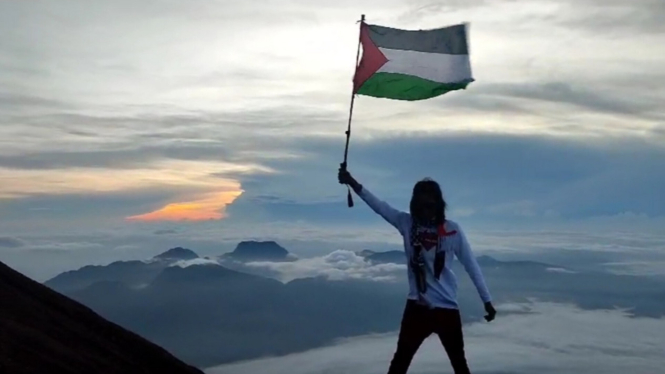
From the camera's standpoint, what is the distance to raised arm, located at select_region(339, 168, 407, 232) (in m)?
10.1

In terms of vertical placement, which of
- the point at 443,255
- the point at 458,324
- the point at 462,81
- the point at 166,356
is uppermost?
the point at 462,81

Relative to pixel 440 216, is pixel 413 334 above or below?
below

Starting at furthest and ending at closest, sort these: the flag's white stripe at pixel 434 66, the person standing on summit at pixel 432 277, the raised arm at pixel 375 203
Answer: the flag's white stripe at pixel 434 66 < the raised arm at pixel 375 203 < the person standing on summit at pixel 432 277

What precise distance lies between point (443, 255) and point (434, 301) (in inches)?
21.6

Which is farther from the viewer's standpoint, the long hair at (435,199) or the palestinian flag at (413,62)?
the palestinian flag at (413,62)

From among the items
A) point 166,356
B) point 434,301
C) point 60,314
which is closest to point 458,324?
point 434,301

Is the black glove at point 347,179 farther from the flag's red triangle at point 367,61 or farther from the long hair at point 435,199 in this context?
the flag's red triangle at point 367,61

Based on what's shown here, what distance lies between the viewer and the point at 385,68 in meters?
13.1

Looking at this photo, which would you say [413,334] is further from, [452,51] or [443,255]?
[452,51]

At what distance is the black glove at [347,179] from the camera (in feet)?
34.2

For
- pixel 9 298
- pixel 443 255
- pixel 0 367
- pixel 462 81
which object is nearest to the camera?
pixel 443 255

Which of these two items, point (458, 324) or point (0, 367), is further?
point (0, 367)

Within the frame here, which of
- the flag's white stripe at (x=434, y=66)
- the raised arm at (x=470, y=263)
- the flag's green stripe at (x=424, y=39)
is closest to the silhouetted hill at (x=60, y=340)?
the raised arm at (x=470, y=263)

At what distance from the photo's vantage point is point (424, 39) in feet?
43.1
